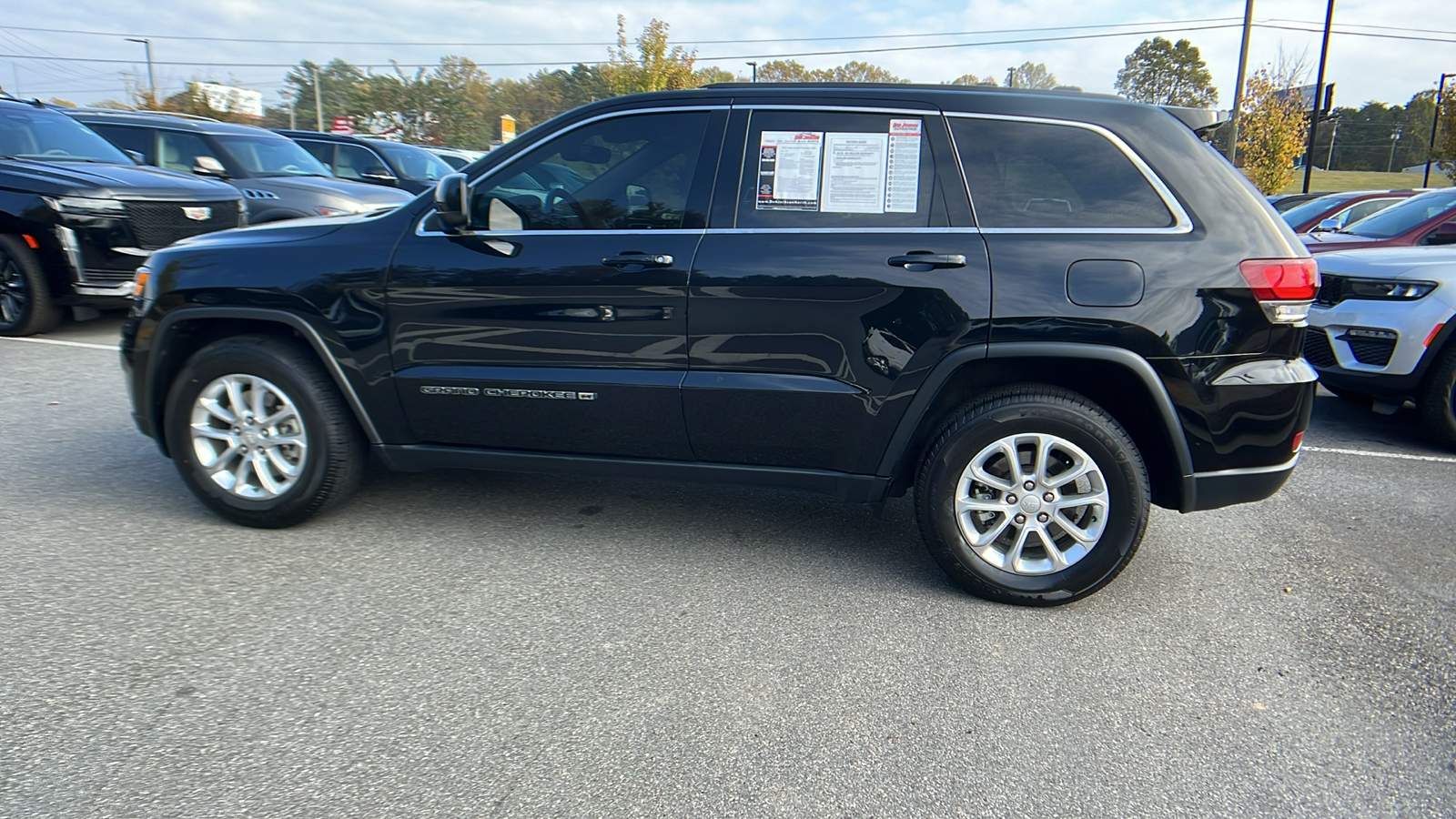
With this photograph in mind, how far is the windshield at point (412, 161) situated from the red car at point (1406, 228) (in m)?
11.4

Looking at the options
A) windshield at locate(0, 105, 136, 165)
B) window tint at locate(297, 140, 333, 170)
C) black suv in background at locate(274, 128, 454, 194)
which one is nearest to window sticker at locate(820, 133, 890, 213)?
windshield at locate(0, 105, 136, 165)

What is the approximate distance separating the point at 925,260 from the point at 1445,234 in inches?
278

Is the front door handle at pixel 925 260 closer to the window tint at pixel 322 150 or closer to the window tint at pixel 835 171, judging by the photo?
the window tint at pixel 835 171

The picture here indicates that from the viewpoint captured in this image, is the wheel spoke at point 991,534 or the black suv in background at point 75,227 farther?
the black suv in background at point 75,227

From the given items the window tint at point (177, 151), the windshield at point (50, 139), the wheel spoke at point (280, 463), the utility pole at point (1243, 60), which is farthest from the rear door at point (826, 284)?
the utility pole at point (1243, 60)

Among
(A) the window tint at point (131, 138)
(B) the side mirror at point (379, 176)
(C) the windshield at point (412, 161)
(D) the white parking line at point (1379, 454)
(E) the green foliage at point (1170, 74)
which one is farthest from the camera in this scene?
(E) the green foliage at point (1170, 74)

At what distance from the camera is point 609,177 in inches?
138

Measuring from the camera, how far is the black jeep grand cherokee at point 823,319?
313 centimetres

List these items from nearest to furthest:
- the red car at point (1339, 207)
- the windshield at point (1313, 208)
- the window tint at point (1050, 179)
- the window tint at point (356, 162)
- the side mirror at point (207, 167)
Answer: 1. the window tint at point (1050, 179)
2. the side mirror at point (207, 167)
3. the red car at point (1339, 207)
4. the windshield at point (1313, 208)
5. the window tint at point (356, 162)

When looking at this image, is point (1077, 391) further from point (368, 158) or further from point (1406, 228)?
point (368, 158)

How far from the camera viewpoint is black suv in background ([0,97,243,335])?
23.4 ft

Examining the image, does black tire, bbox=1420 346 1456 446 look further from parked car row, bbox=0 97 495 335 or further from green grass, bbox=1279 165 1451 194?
green grass, bbox=1279 165 1451 194

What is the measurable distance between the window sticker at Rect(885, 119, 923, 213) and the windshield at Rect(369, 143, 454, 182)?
1147 centimetres

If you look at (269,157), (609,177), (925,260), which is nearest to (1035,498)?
(925,260)
